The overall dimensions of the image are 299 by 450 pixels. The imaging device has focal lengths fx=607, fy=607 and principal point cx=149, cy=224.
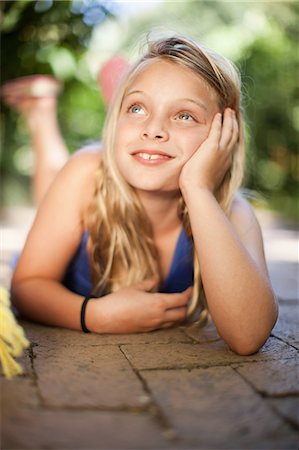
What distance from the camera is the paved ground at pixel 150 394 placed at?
1.02 m

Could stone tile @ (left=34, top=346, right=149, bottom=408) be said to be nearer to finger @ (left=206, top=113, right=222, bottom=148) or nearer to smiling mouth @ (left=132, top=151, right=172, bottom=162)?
smiling mouth @ (left=132, top=151, right=172, bottom=162)

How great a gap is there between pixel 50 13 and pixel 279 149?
706cm

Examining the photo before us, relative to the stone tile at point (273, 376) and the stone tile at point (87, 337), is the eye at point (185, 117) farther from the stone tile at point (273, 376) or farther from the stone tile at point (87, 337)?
the stone tile at point (273, 376)

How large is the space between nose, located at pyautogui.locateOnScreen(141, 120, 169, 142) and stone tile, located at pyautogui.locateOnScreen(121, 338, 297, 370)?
60 cm

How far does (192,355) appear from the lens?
1558 millimetres

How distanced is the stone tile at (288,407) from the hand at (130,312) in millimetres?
633

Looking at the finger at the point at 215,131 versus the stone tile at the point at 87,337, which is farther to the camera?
the finger at the point at 215,131

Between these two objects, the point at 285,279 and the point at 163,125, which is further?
the point at 285,279

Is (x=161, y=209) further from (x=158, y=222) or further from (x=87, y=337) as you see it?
(x=87, y=337)

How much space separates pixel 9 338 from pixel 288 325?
3.42 ft

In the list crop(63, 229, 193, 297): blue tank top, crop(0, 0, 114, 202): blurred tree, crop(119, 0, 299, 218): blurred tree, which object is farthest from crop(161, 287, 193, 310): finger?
crop(119, 0, 299, 218): blurred tree

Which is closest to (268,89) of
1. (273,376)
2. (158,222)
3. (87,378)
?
(158,222)

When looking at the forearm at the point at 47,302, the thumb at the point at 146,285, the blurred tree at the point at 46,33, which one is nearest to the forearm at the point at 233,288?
the thumb at the point at 146,285

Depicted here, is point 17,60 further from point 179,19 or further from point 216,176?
point 179,19
